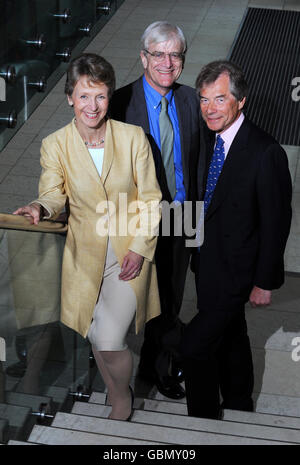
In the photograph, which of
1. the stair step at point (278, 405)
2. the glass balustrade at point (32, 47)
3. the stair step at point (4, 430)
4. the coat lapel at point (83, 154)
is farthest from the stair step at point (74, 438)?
the glass balustrade at point (32, 47)

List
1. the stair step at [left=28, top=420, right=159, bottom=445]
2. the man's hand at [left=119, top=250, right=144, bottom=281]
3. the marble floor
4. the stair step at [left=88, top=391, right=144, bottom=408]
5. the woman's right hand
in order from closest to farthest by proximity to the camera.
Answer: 1. the stair step at [left=28, top=420, right=159, bottom=445]
2. the woman's right hand
3. the man's hand at [left=119, top=250, right=144, bottom=281]
4. the stair step at [left=88, top=391, right=144, bottom=408]
5. the marble floor

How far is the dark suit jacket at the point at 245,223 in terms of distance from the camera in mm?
3152

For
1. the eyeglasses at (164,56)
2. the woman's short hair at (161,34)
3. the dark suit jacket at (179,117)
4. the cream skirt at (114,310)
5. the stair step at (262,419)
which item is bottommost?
the stair step at (262,419)

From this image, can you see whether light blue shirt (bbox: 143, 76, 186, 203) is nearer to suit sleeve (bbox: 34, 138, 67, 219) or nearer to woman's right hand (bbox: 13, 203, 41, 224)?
suit sleeve (bbox: 34, 138, 67, 219)

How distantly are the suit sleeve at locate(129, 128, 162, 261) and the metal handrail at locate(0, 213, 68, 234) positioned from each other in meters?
0.31

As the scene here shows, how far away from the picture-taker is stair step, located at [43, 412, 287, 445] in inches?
120

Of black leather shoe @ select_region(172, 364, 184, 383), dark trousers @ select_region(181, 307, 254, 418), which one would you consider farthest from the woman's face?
black leather shoe @ select_region(172, 364, 184, 383)

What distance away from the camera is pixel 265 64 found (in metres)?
8.77

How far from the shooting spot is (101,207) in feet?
10.4

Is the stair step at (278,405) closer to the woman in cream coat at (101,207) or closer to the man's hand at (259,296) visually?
the man's hand at (259,296)

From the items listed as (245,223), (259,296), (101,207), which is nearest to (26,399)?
(101,207)

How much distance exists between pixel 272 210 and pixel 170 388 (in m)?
1.41

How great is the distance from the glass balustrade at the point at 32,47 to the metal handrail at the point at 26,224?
10.00ft

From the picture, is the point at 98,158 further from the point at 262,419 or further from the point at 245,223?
the point at 262,419
